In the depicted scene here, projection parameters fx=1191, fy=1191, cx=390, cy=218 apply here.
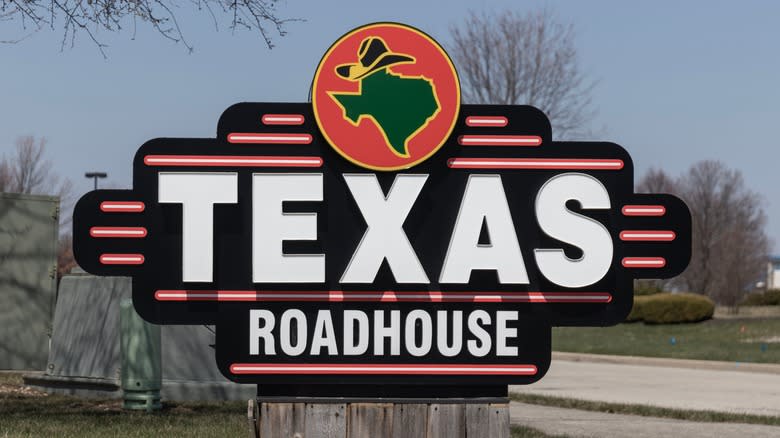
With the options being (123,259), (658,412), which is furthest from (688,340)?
(123,259)

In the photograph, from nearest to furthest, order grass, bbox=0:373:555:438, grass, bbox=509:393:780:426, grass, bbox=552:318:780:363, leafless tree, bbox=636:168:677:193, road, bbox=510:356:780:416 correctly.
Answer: grass, bbox=0:373:555:438 → grass, bbox=509:393:780:426 → road, bbox=510:356:780:416 → grass, bbox=552:318:780:363 → leafless tree, bbox=636:168:677:193

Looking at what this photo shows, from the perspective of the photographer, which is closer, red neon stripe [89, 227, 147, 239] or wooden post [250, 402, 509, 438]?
red neon stripe [89, 227, 147, 239]

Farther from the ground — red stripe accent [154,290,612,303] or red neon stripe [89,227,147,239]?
red neon stripe [89,227,147,239]

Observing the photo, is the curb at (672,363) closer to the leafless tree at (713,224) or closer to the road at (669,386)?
the road at (669,386)

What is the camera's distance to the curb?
82.1 ft

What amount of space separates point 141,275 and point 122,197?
0.40 metres

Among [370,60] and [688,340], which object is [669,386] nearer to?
[688,340]

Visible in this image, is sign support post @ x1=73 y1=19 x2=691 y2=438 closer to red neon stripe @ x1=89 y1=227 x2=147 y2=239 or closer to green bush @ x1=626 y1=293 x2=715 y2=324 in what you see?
red neon stripe @ x1=89 y1=227 x2=147 y2=239

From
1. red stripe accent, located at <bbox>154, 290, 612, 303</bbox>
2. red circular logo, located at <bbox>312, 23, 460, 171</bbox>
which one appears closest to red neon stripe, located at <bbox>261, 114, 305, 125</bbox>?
red circular logo, located at <bbox>312, 23, 460, 171</bbox>

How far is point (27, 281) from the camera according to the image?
18.2m

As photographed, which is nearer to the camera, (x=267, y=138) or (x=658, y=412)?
(x=267, y=138)

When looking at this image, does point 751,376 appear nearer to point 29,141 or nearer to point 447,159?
point 447,159

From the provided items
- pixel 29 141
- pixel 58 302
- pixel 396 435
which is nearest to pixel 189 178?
pixel 396 435

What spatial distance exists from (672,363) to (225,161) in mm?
22706
